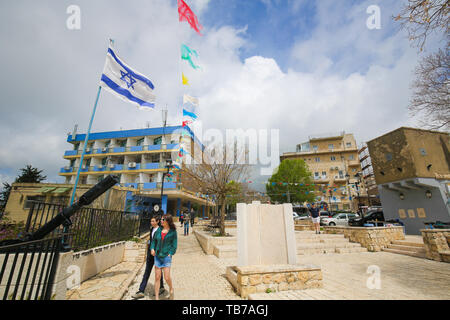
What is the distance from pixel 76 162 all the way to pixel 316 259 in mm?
36336

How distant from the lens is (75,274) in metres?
4.15

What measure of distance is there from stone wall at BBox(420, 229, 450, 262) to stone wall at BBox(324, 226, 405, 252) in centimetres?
199

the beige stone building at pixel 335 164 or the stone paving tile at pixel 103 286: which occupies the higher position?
the beige stone building at pixel 335 164

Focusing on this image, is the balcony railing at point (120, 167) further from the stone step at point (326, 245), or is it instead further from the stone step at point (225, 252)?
the stone step at point (326, 245)

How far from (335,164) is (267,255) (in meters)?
41.8

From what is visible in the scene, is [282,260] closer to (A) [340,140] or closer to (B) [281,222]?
(B) [281,222]

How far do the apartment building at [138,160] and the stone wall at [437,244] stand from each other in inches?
792

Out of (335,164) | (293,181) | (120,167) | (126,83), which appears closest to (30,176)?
(120,167)

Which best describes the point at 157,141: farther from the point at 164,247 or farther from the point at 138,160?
the point at 164,247

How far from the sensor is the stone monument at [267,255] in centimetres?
420

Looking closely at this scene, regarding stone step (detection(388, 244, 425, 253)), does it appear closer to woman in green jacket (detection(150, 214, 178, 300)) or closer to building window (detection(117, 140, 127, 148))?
woman in green jacket (detection(150, 214, 178, 300))

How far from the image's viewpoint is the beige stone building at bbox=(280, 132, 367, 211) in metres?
38.2
